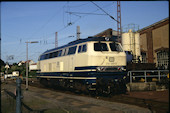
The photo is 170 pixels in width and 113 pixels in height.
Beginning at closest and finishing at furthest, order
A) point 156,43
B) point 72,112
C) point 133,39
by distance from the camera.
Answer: point 72,112, point 133,39, point 156,43

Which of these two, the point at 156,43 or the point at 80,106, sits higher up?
the point at 156,43

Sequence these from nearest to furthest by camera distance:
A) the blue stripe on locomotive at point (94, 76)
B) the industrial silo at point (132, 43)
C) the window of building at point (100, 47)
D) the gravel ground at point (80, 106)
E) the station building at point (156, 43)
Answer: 1. the gravel ground at point (80, 106)
2. the blue stripe on locomotive at point (94, 76)
3. the window of building at point (100, 47)
4. the industrial silo at point (132, 43)
5. the station building at point (156, 43)

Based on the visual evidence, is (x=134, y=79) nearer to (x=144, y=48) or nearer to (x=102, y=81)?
(x=102, y=81)

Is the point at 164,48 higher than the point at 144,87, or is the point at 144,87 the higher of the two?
the point at 164,48

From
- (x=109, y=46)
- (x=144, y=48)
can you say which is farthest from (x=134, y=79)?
(x=144, y=48)

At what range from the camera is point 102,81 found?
12523 millimetres

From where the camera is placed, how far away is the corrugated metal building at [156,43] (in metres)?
28.6

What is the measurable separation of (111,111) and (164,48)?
23.1 m

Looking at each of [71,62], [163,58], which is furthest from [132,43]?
[71,62]

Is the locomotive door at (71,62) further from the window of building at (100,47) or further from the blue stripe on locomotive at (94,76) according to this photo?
the window of building at (100,47)

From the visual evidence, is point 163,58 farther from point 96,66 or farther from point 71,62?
point 96,66

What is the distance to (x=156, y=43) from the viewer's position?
30703mm

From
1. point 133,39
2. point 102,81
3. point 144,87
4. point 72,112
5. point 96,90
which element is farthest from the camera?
point 133,39

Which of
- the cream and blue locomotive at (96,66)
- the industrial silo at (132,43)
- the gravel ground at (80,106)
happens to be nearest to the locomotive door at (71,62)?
the cream and blue locomotive at (96,66)
